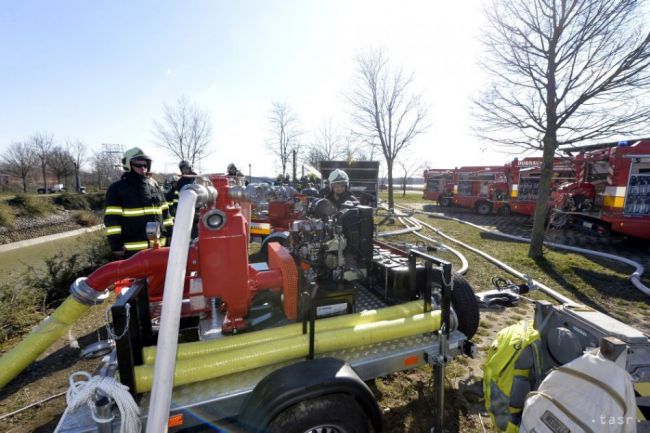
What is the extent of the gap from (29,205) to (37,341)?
19.4 meters

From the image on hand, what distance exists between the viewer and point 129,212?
11.8 ft

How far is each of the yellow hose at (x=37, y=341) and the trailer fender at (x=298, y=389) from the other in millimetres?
1343

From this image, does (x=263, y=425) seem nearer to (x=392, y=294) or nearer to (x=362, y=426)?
(x=362, y=426)

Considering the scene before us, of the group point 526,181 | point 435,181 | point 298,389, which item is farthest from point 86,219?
point 435,181

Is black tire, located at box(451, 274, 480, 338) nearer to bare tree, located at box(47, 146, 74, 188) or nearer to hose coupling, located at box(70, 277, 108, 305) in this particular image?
hose coupling, located at box(70, 277, 108, 305)

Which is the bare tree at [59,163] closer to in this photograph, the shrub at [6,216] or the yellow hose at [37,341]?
the shrub at [6,216]

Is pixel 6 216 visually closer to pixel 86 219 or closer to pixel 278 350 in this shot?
pixel 86 219

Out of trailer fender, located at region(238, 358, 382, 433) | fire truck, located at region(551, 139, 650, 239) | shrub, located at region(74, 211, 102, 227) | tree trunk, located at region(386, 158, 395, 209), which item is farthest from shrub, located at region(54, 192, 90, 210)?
fire truck, located at region(551, 139, 650, 239)

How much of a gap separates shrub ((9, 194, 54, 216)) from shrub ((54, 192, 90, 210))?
2.52 meters

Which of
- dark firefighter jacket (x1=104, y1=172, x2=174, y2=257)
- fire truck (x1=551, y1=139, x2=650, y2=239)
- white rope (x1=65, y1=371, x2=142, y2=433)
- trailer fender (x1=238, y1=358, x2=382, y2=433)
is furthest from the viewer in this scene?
fire truck (x1=551, y1=139, x2=650, y2=239)

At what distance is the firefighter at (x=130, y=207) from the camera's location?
3.51 meters

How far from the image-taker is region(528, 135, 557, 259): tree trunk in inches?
275

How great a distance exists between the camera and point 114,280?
2090mm

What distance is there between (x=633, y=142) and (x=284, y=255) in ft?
36.6
